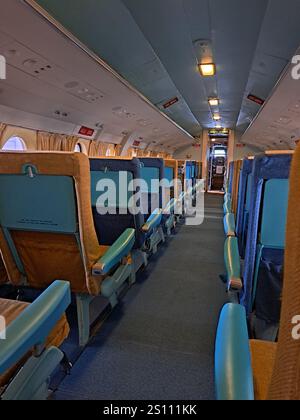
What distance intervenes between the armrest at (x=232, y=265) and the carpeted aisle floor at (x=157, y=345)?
0.78 metres

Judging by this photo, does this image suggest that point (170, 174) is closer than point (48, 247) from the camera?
No

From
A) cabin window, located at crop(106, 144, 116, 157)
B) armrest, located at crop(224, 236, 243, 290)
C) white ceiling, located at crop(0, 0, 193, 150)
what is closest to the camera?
armrest, located at crop(224, 236, 243, 290)

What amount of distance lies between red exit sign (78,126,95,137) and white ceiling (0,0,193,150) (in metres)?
0.18

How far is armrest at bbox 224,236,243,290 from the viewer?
63.1 inches

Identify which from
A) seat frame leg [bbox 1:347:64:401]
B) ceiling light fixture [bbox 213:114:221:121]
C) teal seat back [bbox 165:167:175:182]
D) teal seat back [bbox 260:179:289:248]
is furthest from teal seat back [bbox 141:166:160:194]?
ceiling light fixture [bbox 213:114:221:121]

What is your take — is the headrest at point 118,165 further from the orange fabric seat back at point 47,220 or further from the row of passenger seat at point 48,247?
the orange fabric seat back at point 47,220

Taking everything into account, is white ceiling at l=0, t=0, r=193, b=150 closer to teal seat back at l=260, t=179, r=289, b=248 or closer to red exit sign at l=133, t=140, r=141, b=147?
teal seat back at l=260, t=179, r=289, b=248

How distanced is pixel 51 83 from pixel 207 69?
4.31m

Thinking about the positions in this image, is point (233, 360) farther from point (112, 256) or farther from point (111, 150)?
point (111, 150)

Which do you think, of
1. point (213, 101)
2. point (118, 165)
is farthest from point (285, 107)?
point (118, 165)

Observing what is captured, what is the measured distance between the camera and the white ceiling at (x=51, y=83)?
2850mm

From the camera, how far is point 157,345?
230cm
